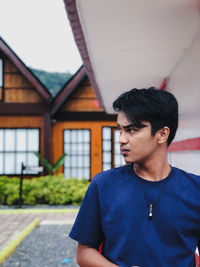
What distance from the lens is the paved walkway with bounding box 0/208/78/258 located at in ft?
23.7

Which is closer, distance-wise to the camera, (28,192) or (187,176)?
(187,176)

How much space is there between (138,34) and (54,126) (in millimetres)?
10778

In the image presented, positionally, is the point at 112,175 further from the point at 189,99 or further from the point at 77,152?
the point at 77,152

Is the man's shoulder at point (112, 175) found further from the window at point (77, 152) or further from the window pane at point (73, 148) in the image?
the window pane at point (73, 148)

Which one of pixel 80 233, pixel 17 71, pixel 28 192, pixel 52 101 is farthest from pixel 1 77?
pixel 80 233

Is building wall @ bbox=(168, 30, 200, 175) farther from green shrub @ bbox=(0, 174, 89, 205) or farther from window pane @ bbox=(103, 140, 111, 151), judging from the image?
window pane @ bbox=(103, 140, 111, 151)

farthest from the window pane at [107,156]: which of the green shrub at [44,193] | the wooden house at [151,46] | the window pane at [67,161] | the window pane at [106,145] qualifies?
the wooden house at [151,46]

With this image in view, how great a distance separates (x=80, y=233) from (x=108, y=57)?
10.9 ft

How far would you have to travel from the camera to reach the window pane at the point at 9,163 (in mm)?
14609

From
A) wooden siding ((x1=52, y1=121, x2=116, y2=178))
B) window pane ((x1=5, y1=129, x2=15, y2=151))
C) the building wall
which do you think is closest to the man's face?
the building wall

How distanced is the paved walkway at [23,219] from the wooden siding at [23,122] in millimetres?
4715

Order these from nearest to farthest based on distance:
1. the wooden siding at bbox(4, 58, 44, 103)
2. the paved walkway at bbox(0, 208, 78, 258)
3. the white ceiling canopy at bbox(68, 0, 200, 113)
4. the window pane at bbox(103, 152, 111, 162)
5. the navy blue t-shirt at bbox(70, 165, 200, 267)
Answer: the navy blue t-shirt at bbox(70, 165, 200, 267) < the white ceiling canopy at bbox(68, 0, 200, 113) < the paved walkway at bbox(0, 208, 78, 258) < the wooden siding at bbox(4, 58, 44, 103) < the window pane at bbox(103, 152, 111, 162)

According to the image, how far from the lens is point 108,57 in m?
4.94

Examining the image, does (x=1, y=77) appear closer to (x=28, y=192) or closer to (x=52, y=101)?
(x=52, y=101)
